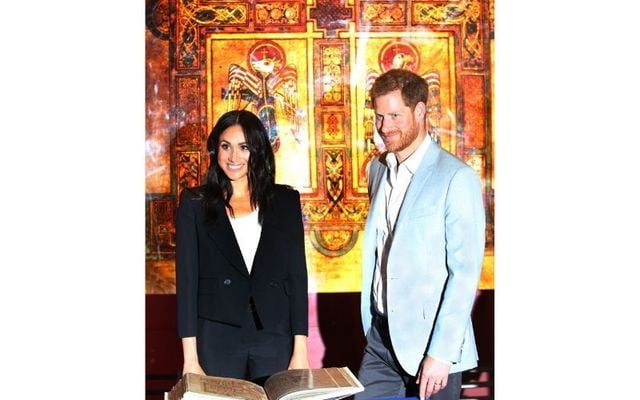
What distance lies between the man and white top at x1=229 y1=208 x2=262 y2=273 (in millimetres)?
420

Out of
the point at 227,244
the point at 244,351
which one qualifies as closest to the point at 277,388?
the point at 244,351

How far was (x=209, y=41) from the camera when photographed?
411cm

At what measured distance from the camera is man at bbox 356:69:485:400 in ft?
12.3

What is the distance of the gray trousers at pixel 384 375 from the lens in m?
3.74

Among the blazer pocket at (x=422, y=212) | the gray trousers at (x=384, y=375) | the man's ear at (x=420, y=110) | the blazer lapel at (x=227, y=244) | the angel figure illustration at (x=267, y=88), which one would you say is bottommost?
the gray trousers at (x=384, y=375)

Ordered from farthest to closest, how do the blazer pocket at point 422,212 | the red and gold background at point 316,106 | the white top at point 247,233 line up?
the red and gold background at point 316,106
the white top at point 247,233
the blazer pocket at point 422,212

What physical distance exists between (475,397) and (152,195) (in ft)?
4.94

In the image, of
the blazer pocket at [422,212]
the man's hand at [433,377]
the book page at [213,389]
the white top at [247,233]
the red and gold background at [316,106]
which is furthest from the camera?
the red and gold background at [316,106]

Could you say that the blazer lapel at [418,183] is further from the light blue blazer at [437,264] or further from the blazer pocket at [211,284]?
the blazer pocket at [211,284]

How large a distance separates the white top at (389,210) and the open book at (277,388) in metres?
0.59

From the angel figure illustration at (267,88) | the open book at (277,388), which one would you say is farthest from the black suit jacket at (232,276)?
the open book at (277,388)
